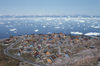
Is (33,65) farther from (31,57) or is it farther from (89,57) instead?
(89,57)

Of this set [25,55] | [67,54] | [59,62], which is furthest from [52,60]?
[25,55]

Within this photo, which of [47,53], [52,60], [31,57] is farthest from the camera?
[47,53]

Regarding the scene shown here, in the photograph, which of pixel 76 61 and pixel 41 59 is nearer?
pixel 76 61

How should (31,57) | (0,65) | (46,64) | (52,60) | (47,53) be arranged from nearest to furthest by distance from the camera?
(0,65) → (46,64) → (52,60) → (31,57) → (47,53)

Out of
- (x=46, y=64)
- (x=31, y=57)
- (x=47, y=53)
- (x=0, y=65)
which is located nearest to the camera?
(x=0, y=65)

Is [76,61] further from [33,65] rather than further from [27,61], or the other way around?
[27,61]

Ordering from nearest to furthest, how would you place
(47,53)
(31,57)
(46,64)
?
(46,64) < (31,57) < (47,53)

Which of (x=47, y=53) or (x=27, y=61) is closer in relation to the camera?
(x=27, y=61)

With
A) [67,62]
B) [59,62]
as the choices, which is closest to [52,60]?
[59,62]

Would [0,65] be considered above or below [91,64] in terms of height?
above
